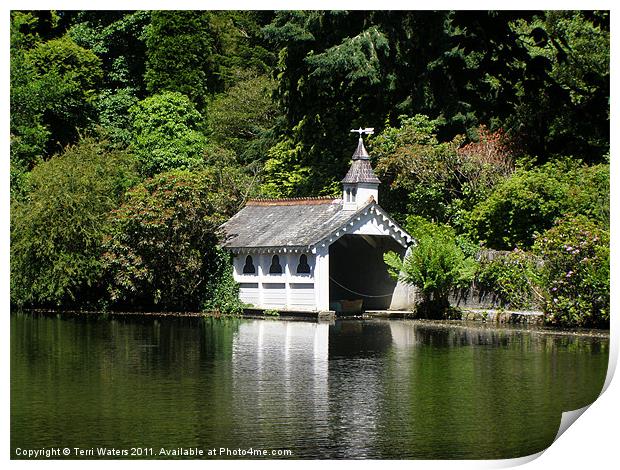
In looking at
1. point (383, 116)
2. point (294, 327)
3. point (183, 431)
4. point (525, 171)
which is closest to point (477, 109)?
point (183, 431)

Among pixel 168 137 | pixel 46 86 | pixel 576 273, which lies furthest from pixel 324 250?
pixel 46 86

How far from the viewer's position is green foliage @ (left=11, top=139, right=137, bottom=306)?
→ 3369 centimetres

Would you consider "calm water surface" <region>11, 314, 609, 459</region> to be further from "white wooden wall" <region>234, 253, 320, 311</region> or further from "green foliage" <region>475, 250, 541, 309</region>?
"white wooden wall" <region>234, 253, 320, 311</region>

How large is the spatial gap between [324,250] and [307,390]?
50.5 ft

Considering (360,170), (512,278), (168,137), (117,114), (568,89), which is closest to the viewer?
(568,89)

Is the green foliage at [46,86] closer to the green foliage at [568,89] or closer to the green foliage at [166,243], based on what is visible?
the green foliage at [166,243]

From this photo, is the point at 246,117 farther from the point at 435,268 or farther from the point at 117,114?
the point at 435,268

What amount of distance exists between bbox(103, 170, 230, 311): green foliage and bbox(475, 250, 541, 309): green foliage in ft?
28.4

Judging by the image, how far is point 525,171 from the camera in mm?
32594

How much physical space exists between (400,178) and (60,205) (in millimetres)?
10602

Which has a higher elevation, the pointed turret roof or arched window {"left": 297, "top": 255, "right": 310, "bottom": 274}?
the pointed turret roof

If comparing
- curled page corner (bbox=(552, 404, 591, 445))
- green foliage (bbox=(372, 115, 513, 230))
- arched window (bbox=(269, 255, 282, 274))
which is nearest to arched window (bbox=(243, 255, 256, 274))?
arched window (bbox=(269, 255, 282, 274))

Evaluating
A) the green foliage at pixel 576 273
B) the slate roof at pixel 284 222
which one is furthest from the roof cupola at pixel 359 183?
the green foliage at pixel 576 273

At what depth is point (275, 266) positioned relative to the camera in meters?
34.1
